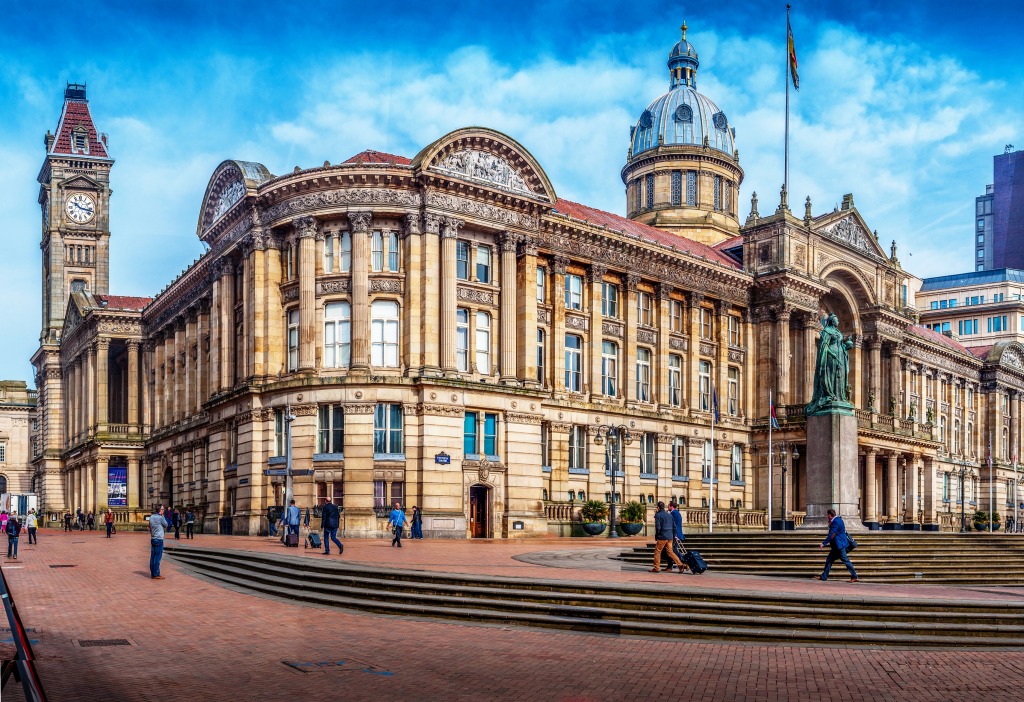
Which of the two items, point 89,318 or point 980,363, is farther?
point 980,363

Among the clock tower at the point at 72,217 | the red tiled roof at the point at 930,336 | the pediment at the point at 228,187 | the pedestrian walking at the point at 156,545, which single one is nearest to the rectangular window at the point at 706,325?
the red tiled roof at the point at 930,336

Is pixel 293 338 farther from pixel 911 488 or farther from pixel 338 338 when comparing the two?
pixel 911 488

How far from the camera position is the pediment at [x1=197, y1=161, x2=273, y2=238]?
55250 millimetres

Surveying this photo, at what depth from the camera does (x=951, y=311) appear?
128m

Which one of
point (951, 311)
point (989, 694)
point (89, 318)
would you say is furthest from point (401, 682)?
point (951, 311)

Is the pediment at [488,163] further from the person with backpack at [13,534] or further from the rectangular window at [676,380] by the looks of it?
the person with backpack at [13,534]

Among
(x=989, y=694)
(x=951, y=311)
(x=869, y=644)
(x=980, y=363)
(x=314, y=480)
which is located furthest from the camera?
(x=951, y=311)

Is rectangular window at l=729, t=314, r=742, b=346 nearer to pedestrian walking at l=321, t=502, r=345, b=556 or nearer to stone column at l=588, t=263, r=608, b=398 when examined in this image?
stone column at l=588, t=263, r=608, b=398

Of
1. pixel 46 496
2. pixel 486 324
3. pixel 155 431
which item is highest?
pixel 486 324

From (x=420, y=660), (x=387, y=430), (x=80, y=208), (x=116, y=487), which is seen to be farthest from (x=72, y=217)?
(x=420, y=660)

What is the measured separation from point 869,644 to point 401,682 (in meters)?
8.76

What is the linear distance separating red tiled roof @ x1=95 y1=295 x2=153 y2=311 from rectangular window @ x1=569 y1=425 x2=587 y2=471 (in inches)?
1780

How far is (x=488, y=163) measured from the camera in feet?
178

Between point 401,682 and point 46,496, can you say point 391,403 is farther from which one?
point 46,496
